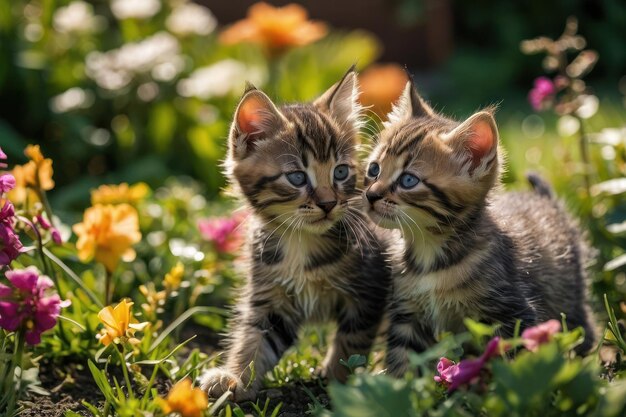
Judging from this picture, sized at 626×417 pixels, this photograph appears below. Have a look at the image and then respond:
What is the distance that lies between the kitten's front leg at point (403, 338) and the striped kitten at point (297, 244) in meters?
0.17

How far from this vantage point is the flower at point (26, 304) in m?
2.84

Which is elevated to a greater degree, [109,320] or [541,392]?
[541,392]

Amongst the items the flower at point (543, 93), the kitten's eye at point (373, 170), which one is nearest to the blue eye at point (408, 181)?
the kitten's eye at point (373, 170)

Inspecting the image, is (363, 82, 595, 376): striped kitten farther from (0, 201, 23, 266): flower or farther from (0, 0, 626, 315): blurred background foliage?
(0, 0, 626, 315): blurred background foliage

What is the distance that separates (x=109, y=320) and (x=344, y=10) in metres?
8.45

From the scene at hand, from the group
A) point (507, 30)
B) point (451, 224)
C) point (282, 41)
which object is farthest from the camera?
point (507, 30)

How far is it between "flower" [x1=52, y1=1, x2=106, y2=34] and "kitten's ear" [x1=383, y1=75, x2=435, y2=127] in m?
3.70

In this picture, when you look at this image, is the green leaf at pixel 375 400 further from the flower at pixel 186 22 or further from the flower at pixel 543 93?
the flower at pixel 186 22

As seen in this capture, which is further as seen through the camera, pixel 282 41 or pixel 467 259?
pixel 282 41

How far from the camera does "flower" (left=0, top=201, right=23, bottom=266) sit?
9.99 ft

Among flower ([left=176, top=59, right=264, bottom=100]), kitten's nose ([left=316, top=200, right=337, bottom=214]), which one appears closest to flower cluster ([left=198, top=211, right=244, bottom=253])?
kitten's nose ([left=316, top=200, right=337, bottom=214])

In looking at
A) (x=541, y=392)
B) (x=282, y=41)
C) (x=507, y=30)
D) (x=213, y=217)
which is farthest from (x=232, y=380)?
(x=507, y=30)

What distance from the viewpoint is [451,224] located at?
3.27m

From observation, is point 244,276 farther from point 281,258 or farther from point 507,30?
point 507,30
